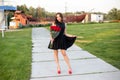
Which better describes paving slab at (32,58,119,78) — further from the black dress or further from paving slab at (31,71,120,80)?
the black dress

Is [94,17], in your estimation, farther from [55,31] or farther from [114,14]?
[55,31]

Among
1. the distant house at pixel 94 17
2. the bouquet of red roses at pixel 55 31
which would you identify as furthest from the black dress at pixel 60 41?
the distant house at pixel 94 17

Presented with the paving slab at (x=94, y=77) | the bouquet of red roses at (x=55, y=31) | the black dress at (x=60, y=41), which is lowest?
the paving slab at (x=94, y=77)

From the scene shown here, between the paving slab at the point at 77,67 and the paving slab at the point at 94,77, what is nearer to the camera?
the paving slab at the point at 94,77

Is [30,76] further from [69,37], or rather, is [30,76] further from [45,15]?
[45,15]

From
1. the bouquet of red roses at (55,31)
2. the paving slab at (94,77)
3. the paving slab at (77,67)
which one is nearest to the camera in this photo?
the paving slab at (94,77)

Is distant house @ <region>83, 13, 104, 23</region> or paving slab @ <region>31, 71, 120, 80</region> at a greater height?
distant house @ <region>83, 13, 104, 23</region>

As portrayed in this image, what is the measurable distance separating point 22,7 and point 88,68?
52632mm

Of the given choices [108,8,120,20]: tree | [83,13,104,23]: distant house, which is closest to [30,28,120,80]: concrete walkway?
[83,13,104,23]: distant house

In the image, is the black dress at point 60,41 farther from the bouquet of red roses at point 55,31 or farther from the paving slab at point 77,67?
the paving slab at point 77,67

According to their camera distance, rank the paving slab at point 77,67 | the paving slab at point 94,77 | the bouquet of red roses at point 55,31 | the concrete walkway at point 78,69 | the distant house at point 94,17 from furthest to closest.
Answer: the distant house at point 94,17 < the paving slab at point 77,67 < the bouquet of red roses at point 55,31 < the concrete walkway at point 78,69 < the paving slab at point 94,77

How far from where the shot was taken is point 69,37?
7.32 metres

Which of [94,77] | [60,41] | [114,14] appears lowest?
[94,77]

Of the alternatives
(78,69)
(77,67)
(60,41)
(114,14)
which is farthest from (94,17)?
(60,41)
